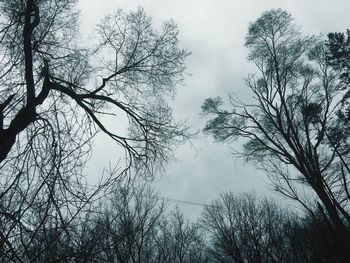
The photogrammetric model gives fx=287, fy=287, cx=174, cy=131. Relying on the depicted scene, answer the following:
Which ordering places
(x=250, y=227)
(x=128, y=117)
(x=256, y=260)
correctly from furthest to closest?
(x=250, y=227), (x=256, y=260), (x=128, y=117)

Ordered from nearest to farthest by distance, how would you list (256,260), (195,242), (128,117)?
(128,117), (256,260), (195,242)

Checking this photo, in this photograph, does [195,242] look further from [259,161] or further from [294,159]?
[294,159]

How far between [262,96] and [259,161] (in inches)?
113

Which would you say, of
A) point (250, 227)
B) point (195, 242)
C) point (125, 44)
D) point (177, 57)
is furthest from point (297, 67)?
point (195, 242)

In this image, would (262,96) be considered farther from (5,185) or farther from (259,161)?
(5,185)

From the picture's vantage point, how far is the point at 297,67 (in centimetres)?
1213

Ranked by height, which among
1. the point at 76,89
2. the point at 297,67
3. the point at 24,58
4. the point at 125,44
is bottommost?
the point at 24,58

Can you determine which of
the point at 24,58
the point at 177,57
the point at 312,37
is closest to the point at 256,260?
the point at 312,37

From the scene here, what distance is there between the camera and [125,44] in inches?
331

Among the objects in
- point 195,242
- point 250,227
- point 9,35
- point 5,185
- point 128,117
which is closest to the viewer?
point 5,185

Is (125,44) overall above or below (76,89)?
above

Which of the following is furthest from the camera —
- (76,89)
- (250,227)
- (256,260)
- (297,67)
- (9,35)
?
(250,227)

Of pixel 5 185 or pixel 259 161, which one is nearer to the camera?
pixel 5 185

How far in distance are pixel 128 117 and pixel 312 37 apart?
8443 mm
